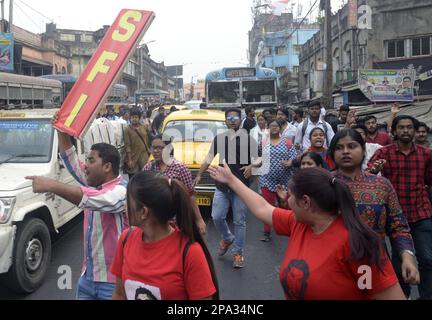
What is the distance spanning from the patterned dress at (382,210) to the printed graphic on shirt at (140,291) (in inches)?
59.1

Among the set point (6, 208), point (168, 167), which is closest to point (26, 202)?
point (6, 208)

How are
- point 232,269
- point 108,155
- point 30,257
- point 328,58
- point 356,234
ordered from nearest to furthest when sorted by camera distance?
point 356,234
point 108,155
point 30,257
point 232,269
point 328,58

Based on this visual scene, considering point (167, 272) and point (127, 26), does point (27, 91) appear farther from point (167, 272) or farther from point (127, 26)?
A: point (167, 272)

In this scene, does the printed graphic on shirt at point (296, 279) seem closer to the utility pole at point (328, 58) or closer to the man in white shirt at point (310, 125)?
the man in white shirt at point (310, 125)

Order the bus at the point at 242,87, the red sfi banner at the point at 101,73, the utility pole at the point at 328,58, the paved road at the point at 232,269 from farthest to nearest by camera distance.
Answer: the utility pole at the point at 328,58 → the bus at the point at 242,87 → the paved road at the point at 232,269 → the red sfi banner at the point at 101,73

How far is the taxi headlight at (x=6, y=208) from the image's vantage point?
13.9 feet

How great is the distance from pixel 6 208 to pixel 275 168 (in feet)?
11.5

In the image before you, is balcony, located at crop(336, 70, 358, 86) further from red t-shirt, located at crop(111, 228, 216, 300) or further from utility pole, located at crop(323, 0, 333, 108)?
red t-shirt, located at crop(111, 228, 216, 300)

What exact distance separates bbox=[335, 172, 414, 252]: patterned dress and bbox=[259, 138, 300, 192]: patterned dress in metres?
3.27

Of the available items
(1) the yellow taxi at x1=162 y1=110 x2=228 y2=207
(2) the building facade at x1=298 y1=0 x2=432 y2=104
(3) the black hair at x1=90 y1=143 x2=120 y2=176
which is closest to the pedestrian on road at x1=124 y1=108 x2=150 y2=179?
(1) the yellow taxi at x1=162 y1=110 x2=228 y2=207

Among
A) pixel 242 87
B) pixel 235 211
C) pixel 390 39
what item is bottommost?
pixel 235 211

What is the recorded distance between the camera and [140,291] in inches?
82.0

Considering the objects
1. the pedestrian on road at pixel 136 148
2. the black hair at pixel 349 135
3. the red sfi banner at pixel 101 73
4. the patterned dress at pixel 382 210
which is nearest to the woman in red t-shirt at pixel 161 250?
the red sfi banner at pixel 101 73
